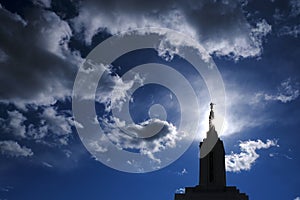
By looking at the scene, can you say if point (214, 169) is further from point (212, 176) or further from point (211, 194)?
point (211, 194)

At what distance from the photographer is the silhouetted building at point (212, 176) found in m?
36.9

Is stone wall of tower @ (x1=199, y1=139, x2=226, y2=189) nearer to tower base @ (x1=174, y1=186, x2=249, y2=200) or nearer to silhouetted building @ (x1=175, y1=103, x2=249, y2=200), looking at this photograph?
silhouetted building @ (x1=175, y1=103, x2=249, y2=200)

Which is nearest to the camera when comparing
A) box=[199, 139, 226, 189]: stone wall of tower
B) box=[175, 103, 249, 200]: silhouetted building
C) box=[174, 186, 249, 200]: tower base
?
box=[174, 186, 249, 200]: tower base

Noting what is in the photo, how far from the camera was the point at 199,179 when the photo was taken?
132 ft

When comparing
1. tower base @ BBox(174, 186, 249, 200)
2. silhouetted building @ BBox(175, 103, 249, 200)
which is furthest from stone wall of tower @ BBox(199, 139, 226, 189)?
tower base @ BBox(174, 186, 249, 200)

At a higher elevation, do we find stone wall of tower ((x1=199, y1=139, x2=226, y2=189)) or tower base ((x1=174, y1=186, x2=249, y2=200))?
stone wall of tower ((x1=199, y1=139, x2=226, y2=189))

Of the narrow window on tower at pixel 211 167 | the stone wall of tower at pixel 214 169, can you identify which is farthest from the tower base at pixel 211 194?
the narrow window on tower at pixel 211 167

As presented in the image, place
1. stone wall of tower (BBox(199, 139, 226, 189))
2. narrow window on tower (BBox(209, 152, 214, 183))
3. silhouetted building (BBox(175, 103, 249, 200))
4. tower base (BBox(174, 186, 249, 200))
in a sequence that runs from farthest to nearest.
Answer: narrow window on tower (BBox(209, 152, 214, 183)) → stone wall of tower (BBox(199, 139, 226, 189)) → silhouetted building (BBox(175, 103, 249, 200)) → tower base (BBox(174, 186, 249, 200))

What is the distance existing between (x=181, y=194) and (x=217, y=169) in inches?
231

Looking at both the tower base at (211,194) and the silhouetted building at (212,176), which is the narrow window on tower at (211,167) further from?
the tower base at (211,194)

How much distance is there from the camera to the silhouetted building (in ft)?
121

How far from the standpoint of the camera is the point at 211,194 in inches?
1459

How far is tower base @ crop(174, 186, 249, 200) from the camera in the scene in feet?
120

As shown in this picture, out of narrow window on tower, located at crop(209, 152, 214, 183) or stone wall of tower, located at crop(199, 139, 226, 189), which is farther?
narrow window on tower, located at crop(209, 152, 214, 183)
